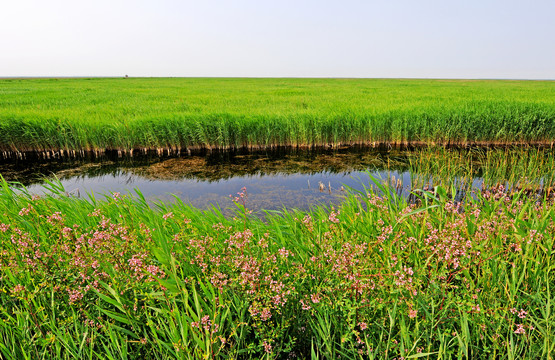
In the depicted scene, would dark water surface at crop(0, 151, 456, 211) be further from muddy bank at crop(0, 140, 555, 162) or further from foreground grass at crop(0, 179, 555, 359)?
foreground grass at crop(0, 179, 555, 359)

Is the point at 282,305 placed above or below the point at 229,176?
above

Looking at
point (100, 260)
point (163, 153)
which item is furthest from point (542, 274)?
point (163, 153)

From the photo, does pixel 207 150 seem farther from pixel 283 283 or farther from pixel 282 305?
pixel 282 305

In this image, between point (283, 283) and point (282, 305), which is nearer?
point (282, 305)

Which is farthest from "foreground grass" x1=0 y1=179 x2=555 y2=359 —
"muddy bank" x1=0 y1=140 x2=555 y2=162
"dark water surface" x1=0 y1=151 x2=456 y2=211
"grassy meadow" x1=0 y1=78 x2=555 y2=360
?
"muddy bank" x1=0 y1=140 x2=555 y2=162

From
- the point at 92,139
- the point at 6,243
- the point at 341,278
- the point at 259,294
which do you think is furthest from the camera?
the point at 92,139

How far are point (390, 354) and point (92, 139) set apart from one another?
1140 centimetres

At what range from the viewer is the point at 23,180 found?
319 inches

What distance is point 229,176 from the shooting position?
27.1 feet

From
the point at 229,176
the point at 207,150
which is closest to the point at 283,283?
the point at 229,176

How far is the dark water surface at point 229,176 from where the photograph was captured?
6906mm

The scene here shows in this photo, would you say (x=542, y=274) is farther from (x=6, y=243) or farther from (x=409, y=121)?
(x=409, y=121)

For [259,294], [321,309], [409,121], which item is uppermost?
[409,121]

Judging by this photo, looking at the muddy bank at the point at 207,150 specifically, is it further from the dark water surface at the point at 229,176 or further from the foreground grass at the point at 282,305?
the foreground grass at the point at 282,305
